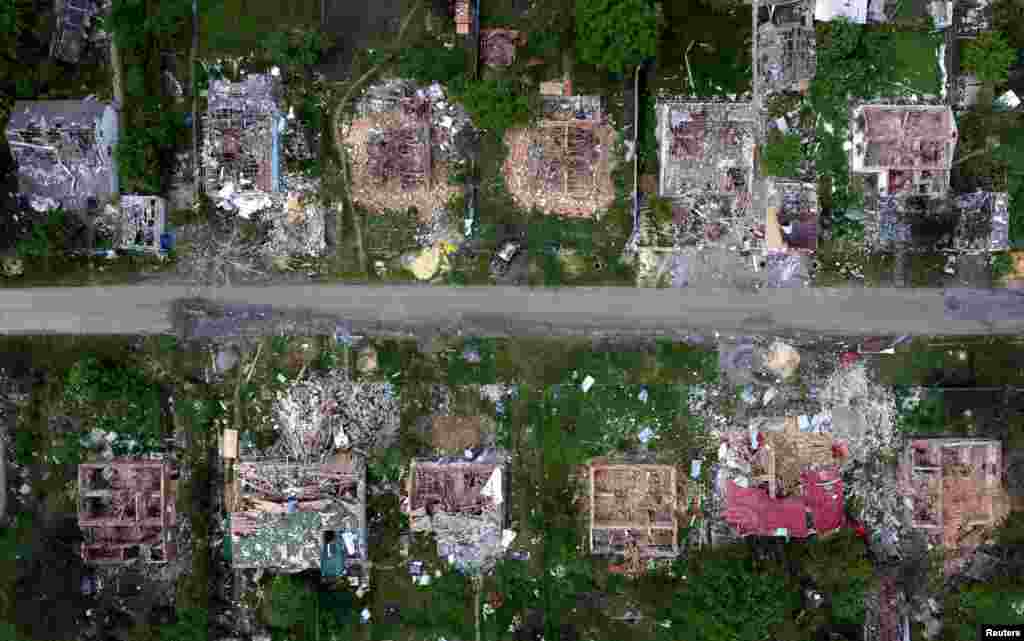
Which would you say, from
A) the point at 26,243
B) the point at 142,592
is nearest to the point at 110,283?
the point at 26,243

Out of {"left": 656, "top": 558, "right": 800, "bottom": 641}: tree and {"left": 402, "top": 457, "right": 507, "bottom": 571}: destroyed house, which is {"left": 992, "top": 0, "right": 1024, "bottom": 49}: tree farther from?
{"left": 402, "top": 457, "right": 507, "bottom": 571}: destroyed house

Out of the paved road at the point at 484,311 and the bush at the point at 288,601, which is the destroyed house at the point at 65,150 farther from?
the bush at the point at 288,601

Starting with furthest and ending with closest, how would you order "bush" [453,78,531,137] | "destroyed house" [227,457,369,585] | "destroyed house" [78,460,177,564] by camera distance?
"destroyed house" [78,460,177,564] → "destroyed house" [227,457,369,585] → "bush" [453,78,531,137]

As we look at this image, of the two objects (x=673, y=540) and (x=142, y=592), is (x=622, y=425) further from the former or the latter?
(x=142, y=592)

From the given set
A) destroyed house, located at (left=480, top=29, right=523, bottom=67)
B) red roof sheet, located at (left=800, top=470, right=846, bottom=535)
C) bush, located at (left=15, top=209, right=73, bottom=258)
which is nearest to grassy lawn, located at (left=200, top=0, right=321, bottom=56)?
destroyed house, located at (left=480, top=29, right=523, bottom=67)

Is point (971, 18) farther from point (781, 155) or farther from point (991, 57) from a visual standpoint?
point (781, 155)

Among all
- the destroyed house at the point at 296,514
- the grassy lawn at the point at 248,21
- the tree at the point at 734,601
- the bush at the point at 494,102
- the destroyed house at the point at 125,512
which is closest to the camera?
the tree at the point at 734,601

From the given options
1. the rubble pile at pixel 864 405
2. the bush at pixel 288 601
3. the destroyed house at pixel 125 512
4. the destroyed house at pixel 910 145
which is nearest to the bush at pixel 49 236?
the destroyed house at pixel 125 512
